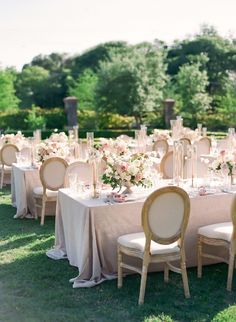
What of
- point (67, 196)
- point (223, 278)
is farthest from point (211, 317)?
point (67, 196)

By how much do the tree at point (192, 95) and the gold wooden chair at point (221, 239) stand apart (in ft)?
74.9

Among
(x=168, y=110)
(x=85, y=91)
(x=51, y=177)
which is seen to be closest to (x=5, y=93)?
(x=85, y=91)

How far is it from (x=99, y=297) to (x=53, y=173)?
129 inches

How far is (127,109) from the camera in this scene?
27281 mm

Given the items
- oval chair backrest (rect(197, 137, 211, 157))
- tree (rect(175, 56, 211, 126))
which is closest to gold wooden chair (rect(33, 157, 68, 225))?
oval chair backrest (rect(197, 137, 211, 157))

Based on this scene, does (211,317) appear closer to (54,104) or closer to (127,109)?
(127,109)

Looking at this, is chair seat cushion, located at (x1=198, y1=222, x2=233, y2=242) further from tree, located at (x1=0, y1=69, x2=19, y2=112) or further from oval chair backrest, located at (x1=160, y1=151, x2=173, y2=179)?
tree, located at (x1=0, y1=69, x2=19, y2=112)

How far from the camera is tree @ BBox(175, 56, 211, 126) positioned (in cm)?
2802

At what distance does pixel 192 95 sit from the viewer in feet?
92.8

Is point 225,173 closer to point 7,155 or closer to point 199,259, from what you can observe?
point 199,259

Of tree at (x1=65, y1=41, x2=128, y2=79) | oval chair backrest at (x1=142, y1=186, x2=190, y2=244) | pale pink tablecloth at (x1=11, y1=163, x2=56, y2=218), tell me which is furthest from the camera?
tree at (x1=65, y1=41, x2=128, y2=79)

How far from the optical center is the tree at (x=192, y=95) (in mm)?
28016

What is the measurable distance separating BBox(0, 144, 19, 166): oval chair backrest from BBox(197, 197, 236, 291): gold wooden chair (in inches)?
255

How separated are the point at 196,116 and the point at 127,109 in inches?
151
